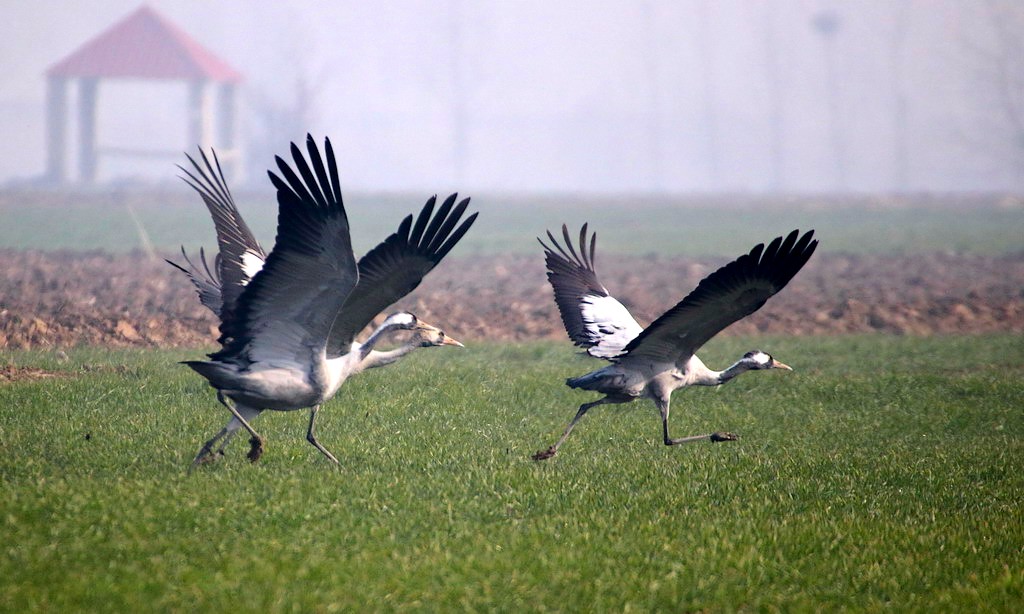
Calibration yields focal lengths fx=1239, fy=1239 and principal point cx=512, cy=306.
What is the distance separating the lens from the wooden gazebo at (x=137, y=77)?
59.6m

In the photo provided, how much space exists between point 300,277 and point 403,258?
745 mm

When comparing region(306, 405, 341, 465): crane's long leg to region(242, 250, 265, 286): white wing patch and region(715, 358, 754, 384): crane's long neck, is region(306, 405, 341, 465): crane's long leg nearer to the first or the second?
region(242, 250, 265, 286): white wing patch

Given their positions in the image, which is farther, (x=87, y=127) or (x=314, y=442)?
(x=87, y=127)

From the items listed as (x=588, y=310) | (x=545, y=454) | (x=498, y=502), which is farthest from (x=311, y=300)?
(x=588, y=310)

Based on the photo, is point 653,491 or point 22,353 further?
point 22,353

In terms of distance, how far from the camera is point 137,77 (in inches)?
2402

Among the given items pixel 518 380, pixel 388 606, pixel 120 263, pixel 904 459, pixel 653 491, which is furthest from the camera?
pixel 120 263

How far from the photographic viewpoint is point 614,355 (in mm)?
10938

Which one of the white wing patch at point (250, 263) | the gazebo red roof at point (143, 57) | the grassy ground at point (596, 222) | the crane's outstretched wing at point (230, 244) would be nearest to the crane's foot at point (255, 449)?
the crane's outstretched wing at point (230, 244)

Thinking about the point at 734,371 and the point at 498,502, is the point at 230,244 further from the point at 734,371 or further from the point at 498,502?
the point at 734,371

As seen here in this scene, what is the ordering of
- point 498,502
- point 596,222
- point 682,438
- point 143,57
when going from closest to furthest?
point 498,502
point 682,438
point 596,222
point 143,57

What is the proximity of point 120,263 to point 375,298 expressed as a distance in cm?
1914

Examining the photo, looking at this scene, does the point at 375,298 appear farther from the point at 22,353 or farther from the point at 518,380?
the point at 22,353

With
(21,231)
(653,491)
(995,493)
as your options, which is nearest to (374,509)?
(653,491)
